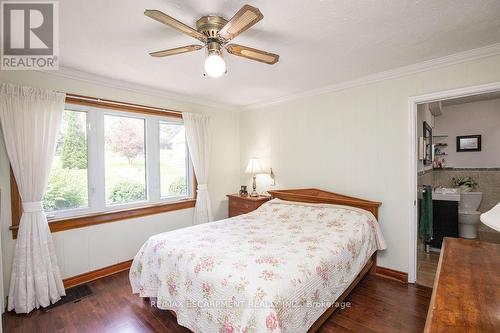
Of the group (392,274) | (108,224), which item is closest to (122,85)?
(108,224)

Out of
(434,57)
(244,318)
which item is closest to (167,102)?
(244,318)

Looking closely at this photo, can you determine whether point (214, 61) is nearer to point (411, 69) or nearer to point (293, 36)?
point (293, 36)

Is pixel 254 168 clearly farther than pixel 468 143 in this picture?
No

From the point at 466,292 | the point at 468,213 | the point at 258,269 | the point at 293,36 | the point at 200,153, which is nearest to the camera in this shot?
the point at 466,292

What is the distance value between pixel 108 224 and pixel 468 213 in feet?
16.9

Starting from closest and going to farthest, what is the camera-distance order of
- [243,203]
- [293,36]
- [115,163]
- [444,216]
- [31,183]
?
[293,36] → [31,183] → [115,163] → [444,216] → [243,203]

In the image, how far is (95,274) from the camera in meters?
2.81

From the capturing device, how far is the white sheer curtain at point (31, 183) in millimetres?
2186

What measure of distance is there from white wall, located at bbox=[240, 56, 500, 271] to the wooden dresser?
1268 millimetres

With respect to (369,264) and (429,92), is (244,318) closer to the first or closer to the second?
(369,264)

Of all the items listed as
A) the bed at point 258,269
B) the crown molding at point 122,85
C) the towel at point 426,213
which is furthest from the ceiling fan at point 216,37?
the towel at point 426,213

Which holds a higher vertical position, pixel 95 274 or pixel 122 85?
pixel 122 85

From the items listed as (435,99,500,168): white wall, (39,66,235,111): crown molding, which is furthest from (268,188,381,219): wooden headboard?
(435,99,500,168): white wall

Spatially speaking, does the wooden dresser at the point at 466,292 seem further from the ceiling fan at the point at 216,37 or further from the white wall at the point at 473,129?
the white wall at the point at 473,129
